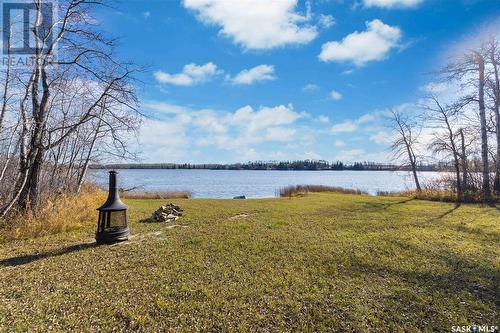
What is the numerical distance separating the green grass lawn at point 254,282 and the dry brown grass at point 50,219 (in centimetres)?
44

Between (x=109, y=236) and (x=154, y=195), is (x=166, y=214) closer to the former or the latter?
(x=109, y=236)

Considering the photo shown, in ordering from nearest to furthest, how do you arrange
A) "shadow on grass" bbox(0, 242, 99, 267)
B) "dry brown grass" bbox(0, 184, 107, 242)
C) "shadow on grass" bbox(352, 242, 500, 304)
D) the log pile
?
1. "shadow on grass" bbox(352, 242, 500, 304)
2. "shadow on grass" bbox(0, 242, 99, 267)
3. "dry brown grass" bbox(0, 184, 107, 242)
4. the log pile

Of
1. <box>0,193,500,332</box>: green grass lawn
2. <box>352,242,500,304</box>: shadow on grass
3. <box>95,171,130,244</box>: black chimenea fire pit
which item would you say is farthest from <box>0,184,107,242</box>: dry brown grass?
<box>352,242,500,304</box>: shadow on grass

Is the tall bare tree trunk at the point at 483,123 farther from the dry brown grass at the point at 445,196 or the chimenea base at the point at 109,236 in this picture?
the chimenea base at the point at 109,236

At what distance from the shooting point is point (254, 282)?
4070 mm

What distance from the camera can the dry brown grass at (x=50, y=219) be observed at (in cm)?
654

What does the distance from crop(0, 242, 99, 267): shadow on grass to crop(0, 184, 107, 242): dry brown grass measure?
5.05 ft

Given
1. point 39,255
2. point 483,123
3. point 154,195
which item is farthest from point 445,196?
point 154,195

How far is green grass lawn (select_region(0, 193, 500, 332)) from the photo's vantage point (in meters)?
3.08

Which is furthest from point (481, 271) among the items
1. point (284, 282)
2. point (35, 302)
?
point (35, 302)

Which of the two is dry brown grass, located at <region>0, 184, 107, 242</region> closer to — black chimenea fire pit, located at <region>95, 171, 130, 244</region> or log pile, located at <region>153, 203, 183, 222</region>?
black chimenea fire pit, located at <region>95, 171, 130, 244</region>

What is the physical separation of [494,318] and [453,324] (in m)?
0.55

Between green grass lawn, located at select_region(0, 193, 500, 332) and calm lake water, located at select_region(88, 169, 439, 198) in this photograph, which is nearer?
green grass lawn, located at select_region(0, 193, 500, 332)

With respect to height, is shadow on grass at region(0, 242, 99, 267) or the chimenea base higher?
the chimenea base
